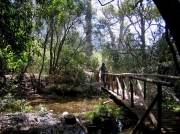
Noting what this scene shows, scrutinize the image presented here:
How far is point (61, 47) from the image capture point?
18344mm

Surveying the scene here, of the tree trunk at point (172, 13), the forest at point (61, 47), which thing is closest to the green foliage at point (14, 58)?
the forest at point (61, 47)

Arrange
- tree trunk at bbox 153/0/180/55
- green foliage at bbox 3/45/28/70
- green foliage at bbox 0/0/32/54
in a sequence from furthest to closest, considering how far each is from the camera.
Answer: green foliage at bbox 3/45/28/70
green foliage at bbox 0/0/32/54
tree trunk at bbox 153/0/180/55

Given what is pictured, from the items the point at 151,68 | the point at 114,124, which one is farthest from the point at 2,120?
the point at 151,68

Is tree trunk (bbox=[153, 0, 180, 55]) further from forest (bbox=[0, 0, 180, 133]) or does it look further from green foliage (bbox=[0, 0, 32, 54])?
green foliage (bbox=[0, 0, 32, 54])

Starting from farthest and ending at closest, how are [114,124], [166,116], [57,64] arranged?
[57,64] → [114,124] → [166,116]

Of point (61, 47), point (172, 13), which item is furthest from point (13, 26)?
point (61, 47)

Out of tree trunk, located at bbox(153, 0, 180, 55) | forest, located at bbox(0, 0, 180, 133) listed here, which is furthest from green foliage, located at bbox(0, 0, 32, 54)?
tree trunk, located at bbox(153, 0, 180, 55)

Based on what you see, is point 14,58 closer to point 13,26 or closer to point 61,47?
point 13,26

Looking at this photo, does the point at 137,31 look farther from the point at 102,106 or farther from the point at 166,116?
the point at 166,116

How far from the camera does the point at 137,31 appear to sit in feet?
57.2

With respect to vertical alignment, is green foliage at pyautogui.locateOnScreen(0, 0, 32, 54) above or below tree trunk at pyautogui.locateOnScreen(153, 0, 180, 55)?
above

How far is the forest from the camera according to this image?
5.83 m

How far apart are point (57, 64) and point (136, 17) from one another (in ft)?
25.4

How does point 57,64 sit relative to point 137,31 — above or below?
below
